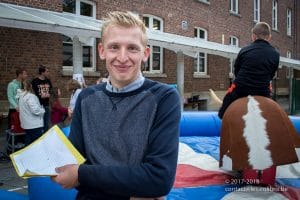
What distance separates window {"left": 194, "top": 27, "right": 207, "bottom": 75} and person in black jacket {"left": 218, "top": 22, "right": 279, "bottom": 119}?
14.6m

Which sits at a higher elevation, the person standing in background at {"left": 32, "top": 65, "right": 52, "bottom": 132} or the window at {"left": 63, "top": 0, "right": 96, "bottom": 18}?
the window at {"left": 63, "top": 0, "right": 96, "bottom": 18}

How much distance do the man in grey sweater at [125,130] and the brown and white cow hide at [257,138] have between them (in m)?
2.36

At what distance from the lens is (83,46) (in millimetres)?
12914

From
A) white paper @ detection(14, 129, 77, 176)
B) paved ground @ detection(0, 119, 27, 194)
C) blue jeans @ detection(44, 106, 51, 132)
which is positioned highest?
white paper @ detection(14, 129, 77, 176)

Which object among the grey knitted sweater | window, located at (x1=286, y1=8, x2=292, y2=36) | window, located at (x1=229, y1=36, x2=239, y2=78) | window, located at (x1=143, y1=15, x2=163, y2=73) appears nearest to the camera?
the grey knitted sweater

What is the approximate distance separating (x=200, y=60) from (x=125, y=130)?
1830 cm

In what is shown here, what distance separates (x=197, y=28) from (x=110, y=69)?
1797cm

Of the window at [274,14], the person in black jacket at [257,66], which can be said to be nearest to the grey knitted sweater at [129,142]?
the person in black jacket at [257,66]

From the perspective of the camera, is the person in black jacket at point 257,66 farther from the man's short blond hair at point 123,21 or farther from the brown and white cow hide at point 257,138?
the man's short blond hair at point 123,21

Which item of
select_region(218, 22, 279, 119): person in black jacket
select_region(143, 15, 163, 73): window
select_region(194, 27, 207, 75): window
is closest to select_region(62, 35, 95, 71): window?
select_region(143, 15, 163, 73): window

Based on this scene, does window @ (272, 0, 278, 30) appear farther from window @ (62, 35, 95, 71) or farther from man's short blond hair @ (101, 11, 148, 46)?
man's short blond hair @ (101, 11, 148, 46)

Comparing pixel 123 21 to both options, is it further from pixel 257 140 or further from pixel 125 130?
pixel 257 140

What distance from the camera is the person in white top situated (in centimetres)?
765

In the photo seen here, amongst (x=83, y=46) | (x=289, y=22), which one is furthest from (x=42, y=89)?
(x=289, y=22)
